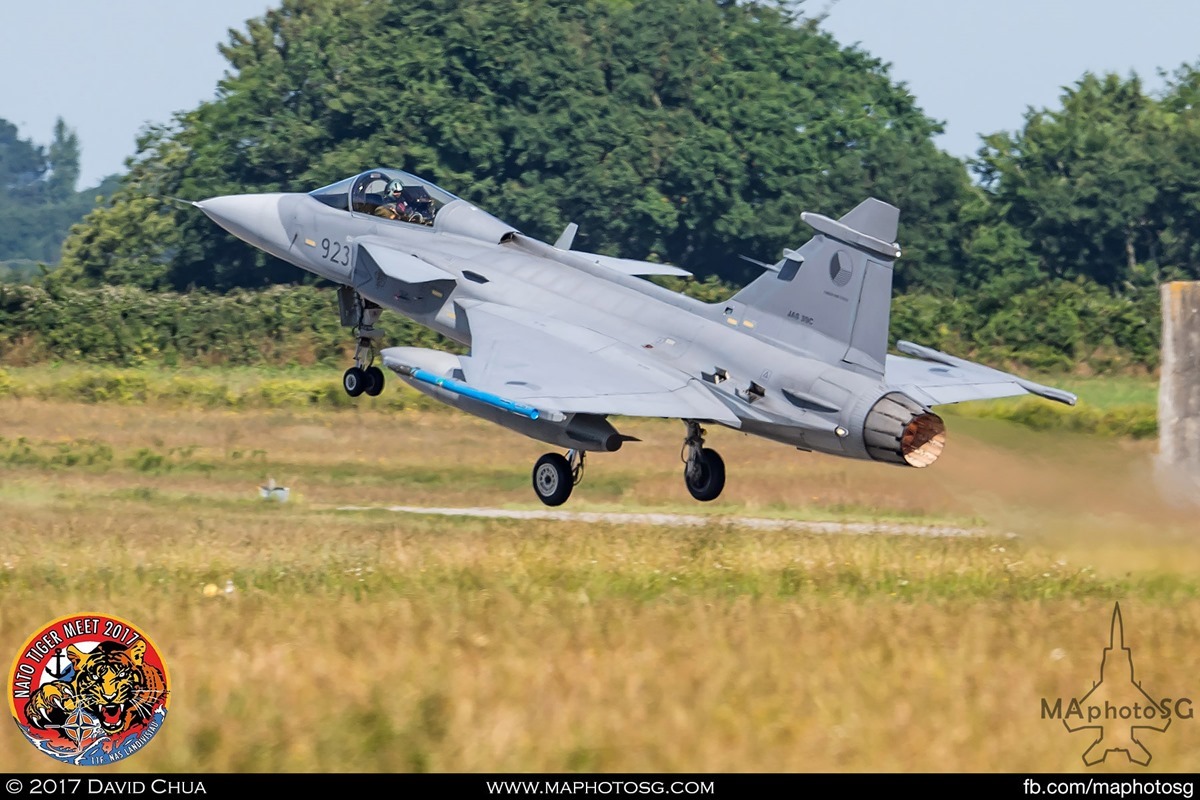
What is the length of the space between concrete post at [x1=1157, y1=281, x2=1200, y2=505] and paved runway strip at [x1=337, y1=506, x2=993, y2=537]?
11.2 ft

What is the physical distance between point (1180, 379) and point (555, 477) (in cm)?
712

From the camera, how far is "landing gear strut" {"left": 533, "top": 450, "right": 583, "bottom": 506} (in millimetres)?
19938

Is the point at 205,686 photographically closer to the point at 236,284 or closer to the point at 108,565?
the point at 108,565

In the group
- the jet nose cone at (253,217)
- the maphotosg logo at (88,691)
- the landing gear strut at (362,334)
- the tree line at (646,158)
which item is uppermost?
the tree line at (646,158)

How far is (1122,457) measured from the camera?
16.1m

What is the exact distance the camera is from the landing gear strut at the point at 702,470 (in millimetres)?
20062

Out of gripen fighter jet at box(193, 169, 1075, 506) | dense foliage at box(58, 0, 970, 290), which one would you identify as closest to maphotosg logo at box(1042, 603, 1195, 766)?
gripen fighter jet at box(193, 169, 1075, 506)

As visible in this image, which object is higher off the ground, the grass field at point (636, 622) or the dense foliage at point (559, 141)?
the dense foliage at point (559, 141)

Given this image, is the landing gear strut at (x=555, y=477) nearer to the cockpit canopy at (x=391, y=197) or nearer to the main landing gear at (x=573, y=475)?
the main landing gear at (x=573, y=475)

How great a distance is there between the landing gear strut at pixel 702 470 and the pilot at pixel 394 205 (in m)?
4.91

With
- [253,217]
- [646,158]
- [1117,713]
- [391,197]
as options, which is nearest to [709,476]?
[391,197]

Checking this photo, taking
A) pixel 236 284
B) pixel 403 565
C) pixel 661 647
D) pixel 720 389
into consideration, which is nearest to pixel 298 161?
pixel 236 284

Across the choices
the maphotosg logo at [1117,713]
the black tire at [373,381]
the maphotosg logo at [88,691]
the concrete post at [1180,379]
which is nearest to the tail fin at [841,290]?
the concrete post at [1180,379]
